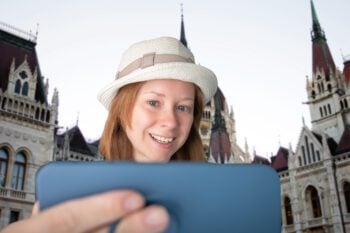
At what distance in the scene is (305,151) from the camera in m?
27.1

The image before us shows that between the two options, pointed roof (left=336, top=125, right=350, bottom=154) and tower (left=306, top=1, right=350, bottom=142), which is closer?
pointed roof (left=336, top=125, right=350, bottom=154)

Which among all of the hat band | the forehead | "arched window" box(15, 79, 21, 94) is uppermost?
"arched window" box(15, 79, 21, 94)

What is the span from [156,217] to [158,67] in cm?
140

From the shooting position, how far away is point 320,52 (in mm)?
34688

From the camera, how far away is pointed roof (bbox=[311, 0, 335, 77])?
32875 millimetres

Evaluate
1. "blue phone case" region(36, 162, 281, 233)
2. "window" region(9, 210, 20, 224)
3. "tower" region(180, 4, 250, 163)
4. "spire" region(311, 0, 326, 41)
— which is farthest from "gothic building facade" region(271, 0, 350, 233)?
"blue phone case" region(36, 162, 281, 233)

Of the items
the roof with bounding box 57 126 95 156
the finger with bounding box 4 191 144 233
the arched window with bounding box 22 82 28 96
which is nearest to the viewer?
the finger with bounding box 4 191 144 233

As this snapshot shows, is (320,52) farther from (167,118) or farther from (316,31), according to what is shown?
(167,118)

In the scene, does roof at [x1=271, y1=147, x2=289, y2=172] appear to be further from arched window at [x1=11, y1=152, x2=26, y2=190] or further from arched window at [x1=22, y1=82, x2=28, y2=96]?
arched window at [x1=22, y1=82, x2=28, y2=96]

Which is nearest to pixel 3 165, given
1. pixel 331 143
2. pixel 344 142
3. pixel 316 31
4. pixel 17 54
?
pixel 17 54

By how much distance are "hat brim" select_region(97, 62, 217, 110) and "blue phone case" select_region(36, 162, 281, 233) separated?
1223mm

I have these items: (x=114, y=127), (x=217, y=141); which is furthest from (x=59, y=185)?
(x=217, y=141)

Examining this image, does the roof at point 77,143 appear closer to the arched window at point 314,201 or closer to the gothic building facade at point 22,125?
the gothic building facade at point 22,125

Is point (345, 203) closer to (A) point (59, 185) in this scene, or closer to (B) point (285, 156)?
(B) point (285, 156)
